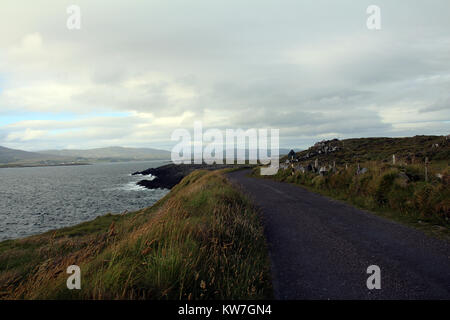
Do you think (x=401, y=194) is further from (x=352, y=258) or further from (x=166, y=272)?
(x=166, y=272)

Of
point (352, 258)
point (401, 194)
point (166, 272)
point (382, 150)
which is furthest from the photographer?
point (382, 150)

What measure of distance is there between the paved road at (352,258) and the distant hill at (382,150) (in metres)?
18.8

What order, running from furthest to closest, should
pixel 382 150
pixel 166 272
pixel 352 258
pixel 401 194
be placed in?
pixel 382 150, pixel 401 194, pixel 352 258, pixel 166 272

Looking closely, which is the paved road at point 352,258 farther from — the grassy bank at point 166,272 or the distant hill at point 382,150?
the distant hill at point 382,150

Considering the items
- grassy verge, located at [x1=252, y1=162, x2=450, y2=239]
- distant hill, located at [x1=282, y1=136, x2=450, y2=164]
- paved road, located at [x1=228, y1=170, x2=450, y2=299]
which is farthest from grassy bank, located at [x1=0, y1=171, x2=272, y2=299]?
distant hill, located at [x1=282, y1=136, x2=450, y2=164]

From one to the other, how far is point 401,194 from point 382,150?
40644mm

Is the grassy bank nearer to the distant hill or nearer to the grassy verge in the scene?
the grassy verge

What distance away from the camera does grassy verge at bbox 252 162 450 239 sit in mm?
8188

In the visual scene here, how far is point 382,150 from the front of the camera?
43.9 metres

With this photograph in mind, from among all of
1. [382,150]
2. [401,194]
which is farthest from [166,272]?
[382,150]

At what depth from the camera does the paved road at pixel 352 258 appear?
4191 millimetres

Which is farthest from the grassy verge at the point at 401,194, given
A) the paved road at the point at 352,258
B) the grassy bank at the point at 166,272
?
the grassy bank at the point at 166,272
